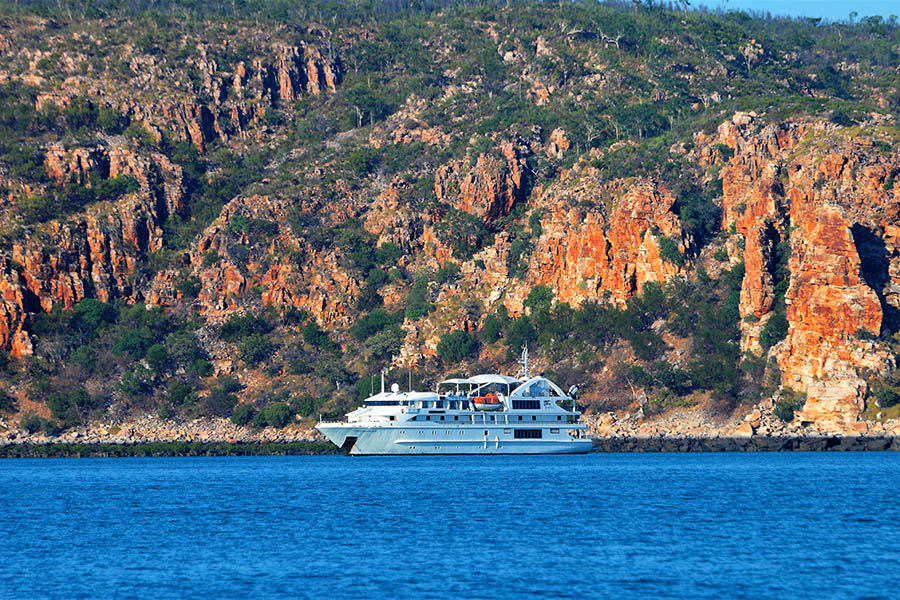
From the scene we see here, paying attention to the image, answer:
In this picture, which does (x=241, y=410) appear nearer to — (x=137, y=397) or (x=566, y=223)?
(x=137, y=397)

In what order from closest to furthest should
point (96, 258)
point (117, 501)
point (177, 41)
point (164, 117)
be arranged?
point (117, 501) < point (96, 258) < point (164, 117) < point (177, 41)

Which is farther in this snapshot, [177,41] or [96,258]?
[177,41]

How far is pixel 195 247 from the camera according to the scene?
158250 mm

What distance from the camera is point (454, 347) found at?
472ft

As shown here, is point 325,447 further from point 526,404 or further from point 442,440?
point 526,404

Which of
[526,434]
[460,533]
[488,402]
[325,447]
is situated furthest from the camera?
[325,447]

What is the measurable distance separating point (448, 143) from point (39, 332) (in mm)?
56214

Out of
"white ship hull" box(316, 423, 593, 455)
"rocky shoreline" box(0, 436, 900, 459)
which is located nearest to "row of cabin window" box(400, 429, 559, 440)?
"white ship hull" box(316, 423, 593, 455)

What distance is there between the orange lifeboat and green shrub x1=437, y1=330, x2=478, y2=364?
28657mm

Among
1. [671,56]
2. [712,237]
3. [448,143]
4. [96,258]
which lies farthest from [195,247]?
[671,56]

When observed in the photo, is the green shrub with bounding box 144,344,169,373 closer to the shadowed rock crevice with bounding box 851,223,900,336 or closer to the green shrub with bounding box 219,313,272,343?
the green shrub with bounding box 219,313,272,343

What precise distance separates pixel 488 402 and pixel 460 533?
5425cm

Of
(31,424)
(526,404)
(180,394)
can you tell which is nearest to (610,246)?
(526,404)

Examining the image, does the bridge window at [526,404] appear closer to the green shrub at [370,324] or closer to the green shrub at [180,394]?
the green shrub at [370,324]
